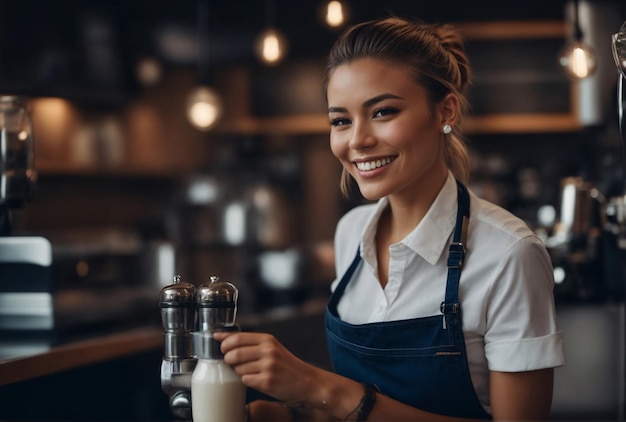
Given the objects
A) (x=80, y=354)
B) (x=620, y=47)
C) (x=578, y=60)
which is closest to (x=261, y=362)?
(x=620, y=47)

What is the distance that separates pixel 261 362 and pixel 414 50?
28.6 inches

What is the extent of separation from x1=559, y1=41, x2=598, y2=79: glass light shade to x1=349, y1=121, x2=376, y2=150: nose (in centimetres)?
169

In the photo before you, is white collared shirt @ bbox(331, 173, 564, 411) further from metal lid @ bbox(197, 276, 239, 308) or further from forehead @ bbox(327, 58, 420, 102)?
metal lid @ bbox(197, 276, 239, 308)

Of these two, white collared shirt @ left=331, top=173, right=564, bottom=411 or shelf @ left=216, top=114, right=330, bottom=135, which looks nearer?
white collared shirt @ left=331, top=173, right=564, bottom=411

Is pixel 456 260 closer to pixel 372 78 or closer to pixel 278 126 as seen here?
pixel 372 78

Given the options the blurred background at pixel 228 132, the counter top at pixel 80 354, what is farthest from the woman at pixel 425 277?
the blurred background at pixel 228 132

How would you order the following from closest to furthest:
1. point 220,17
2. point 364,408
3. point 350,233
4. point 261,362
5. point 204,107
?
point 261,362, point 364,408, point 350,233, point 204,107, point 220,17

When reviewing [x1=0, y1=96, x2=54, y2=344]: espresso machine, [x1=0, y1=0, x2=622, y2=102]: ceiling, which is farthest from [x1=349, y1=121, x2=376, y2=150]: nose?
[x1=0, y1=0, x2=622, y2=102]: ceiling

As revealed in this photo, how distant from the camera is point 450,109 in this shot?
1.79 meters

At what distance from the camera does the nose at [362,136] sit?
165 cm

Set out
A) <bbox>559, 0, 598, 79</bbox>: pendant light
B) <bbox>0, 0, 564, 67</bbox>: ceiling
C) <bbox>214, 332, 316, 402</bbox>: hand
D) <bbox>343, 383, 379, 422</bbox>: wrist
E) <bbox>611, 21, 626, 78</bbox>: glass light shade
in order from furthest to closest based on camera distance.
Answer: <bbox>0, 0, 564, 67</bbox>: ceiling
<bbox>559, 0, 598, 79</bbox>: pendant light
<bbox>611, 21, 626, 78</bbox>: glass light shade
<bbox>343, 383, 379, 422</bbox>: wrist
<bbox>214, 332, 316, 402</bbox>: hand

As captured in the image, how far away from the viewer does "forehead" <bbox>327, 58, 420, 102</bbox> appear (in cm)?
168

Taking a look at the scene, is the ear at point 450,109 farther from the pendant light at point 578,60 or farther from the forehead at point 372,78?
the pendant light at point 578,60

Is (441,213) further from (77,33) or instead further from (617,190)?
(77,33)
